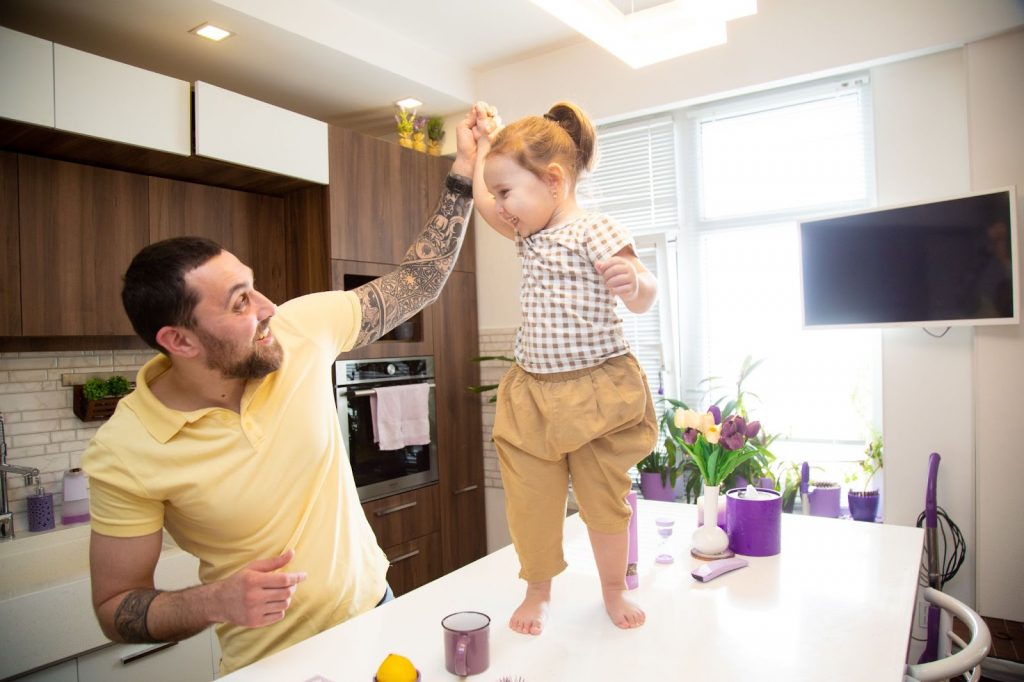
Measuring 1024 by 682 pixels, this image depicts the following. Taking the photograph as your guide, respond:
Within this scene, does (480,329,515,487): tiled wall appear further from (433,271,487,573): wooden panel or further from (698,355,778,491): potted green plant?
(698,355,778,491): potted green plant

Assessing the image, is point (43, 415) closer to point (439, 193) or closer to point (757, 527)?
point (439, 193)

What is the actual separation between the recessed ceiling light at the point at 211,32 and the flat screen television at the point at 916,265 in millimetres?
2587

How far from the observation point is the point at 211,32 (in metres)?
2.74

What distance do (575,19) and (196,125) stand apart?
1.81m

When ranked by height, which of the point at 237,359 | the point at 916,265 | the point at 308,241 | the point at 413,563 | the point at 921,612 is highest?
the point at 308,241

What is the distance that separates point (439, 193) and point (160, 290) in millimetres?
2651

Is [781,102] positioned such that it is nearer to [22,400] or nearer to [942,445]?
[942,445]

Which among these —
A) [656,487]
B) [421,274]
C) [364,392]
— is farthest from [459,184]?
[656,487]

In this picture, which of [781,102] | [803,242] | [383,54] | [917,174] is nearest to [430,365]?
[383,54]

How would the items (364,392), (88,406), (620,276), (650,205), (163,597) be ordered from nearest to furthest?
1. (620,276)
2. (163,597)
3. (88,406)
4. (364,392)
5. (650,205)

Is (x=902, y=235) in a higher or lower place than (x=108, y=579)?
higher

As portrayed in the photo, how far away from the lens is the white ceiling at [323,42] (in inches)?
102

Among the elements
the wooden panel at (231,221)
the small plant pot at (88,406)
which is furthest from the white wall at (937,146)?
the small plant pot at (88,406)

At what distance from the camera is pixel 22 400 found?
103 inches
